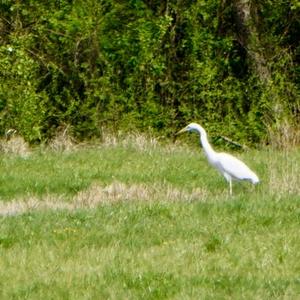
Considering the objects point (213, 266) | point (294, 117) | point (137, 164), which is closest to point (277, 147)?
point (294, 117)

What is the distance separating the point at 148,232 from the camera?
10758mm

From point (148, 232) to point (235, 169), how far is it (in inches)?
133

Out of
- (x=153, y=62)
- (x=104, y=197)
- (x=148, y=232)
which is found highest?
(x=153, y=62)

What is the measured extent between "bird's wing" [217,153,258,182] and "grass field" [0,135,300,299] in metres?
0.21

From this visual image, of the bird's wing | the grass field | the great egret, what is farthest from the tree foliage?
the bird's wing

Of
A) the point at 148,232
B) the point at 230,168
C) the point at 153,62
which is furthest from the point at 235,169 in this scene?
the point at 153,62

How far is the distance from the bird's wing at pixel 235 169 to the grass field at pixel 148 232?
215 millimetres

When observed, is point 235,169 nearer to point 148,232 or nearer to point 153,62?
point 148,232

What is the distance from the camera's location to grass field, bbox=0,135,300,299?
8820 millimetres

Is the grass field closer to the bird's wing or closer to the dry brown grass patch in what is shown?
the dry brown grass patch

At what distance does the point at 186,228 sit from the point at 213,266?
152 centimetres

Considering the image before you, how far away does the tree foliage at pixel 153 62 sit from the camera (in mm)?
23281

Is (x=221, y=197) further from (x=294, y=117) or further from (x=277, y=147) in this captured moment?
(x=294, y=117)

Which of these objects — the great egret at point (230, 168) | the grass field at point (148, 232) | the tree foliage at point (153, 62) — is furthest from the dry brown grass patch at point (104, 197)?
the tree foliage at point (153, 62)
